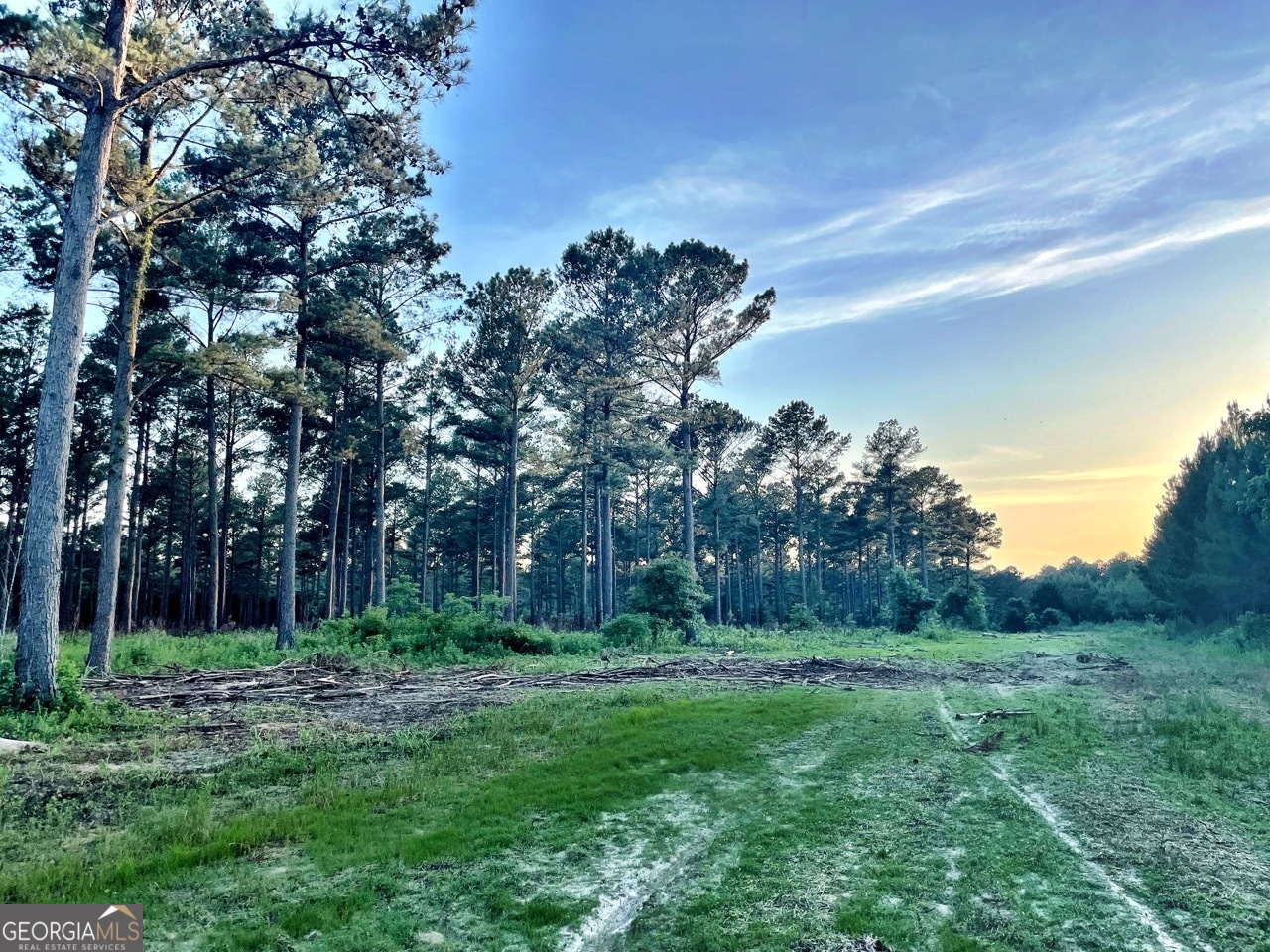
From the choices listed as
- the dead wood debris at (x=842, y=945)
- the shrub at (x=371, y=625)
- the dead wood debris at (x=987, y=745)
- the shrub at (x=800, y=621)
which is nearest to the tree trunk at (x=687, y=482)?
the shrub at (x=371, y=625)

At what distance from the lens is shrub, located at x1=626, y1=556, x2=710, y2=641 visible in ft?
90.4

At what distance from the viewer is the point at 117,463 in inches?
577

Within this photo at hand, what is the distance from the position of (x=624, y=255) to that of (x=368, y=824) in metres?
28.8

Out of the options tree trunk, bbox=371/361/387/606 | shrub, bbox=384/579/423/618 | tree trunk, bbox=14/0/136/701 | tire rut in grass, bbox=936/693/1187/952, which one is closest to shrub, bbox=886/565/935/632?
shrub, bbox=384/579/423/618

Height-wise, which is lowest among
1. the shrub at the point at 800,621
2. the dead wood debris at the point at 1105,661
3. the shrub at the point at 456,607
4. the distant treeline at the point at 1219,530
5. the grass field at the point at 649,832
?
the shrub at the point at 800,621

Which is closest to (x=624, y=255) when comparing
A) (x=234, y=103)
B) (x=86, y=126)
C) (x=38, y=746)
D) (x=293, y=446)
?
(x=293, y=446)

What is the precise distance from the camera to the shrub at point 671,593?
2756 cm

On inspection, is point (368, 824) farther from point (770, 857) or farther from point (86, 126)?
point (86, 126)

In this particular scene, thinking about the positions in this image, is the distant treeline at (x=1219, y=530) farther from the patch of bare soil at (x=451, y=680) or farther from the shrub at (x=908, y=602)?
the shrub at (x=908, y=602)

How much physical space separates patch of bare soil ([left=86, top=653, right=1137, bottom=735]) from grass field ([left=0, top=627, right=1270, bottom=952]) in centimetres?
137

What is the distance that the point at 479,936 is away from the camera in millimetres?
3893

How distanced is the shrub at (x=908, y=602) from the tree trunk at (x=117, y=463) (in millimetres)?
39705

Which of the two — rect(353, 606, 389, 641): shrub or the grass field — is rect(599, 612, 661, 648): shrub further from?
the grass field

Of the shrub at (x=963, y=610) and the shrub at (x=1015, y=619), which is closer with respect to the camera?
the shrub at (x=963, y=610)
